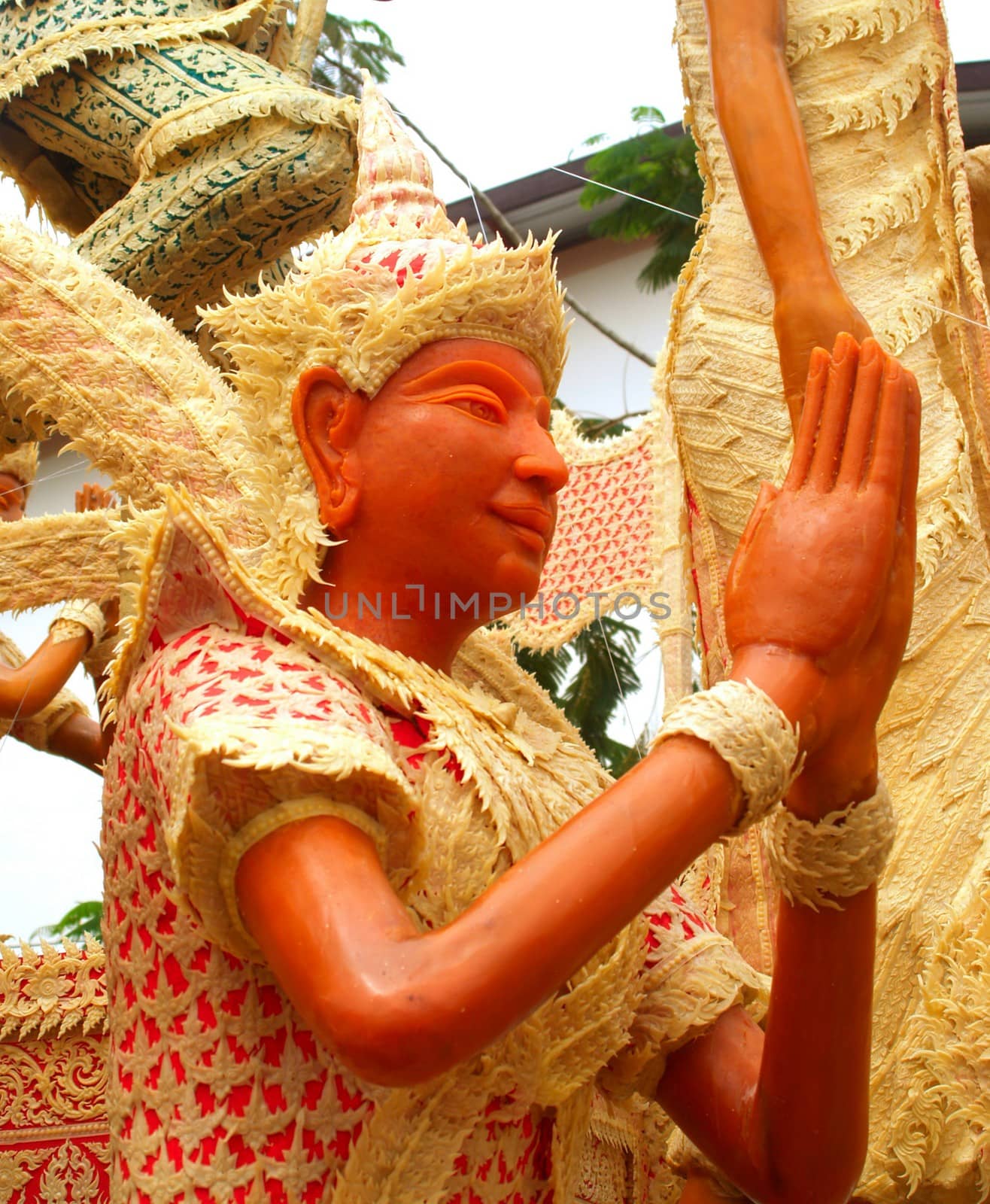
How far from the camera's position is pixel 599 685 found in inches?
200

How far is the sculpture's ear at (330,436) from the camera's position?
1862 mm

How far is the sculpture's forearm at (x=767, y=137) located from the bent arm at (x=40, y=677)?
164 cm

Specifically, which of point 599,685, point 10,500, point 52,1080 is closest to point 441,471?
point 52,1080

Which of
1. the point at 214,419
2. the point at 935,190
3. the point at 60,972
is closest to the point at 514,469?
the point at 214,419

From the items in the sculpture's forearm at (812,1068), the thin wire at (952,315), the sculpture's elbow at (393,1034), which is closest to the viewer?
the sculpture's elbow at (393,1034)

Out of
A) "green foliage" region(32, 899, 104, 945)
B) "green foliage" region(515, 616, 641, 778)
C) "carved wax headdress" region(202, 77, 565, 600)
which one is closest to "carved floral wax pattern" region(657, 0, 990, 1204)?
"carved wax headdress" region(202, 77, 565, 600)

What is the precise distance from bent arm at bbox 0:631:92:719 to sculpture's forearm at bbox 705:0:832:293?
1641 mm

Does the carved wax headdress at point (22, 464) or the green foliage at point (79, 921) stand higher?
the carved wax headdress at point (22, 464)

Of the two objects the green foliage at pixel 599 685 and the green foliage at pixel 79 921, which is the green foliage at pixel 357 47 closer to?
the green foliage at pixel 599 685

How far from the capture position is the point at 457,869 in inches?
65.5

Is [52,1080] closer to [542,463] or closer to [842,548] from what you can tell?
[542,463]

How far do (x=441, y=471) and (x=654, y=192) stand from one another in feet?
11.6

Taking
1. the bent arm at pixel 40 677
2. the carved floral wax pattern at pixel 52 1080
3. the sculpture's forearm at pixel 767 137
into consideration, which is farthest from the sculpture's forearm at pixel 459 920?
the bent arm at pixel 40 677

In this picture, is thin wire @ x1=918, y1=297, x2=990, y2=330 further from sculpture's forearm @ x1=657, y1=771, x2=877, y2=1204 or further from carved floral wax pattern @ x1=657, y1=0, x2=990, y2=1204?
sculpture's forearm @ x1=657, y1=771, x2=877, y2=1204
